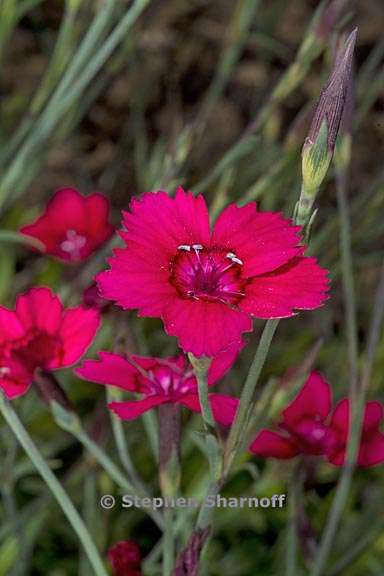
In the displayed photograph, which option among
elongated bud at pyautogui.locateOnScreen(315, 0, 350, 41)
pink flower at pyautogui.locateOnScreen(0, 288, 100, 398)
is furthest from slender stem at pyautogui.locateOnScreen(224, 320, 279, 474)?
elongated bud at pyautogui.locateOnScreen(315, 0, 350, 41)

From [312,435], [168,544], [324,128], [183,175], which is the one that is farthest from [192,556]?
[183,175]

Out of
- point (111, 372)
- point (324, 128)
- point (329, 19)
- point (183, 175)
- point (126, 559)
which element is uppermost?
point (329, 19)

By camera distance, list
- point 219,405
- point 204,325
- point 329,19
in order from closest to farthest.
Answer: point 204,325 → point 219,405 → point 329,19

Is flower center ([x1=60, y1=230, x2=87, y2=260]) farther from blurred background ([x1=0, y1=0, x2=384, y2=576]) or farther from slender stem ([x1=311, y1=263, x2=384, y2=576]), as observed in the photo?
slender stem ([x1=311, y1=263, x2=384, y2=576])

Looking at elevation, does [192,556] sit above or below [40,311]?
below

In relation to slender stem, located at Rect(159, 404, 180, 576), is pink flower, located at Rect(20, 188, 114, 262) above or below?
above

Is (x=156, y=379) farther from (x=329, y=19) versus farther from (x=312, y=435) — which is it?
(x=329, y=19)

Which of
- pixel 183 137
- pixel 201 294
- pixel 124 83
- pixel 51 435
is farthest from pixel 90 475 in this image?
pixel 124 83

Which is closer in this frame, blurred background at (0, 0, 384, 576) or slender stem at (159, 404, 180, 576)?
slender stem at (159, 404, 180, 576)

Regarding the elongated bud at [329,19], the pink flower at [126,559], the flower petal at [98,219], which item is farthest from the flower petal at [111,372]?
the elongated bud at [329,19]
